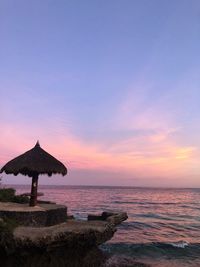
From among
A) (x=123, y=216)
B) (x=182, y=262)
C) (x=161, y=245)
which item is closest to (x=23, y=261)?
(x=123, y=216)

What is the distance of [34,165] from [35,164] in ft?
0.27

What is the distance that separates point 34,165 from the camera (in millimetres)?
14688

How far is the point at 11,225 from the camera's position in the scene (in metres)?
13.5

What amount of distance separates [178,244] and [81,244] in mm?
13515

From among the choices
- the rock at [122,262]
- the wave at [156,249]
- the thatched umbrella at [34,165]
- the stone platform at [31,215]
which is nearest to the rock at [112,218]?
the rock at [122,262]

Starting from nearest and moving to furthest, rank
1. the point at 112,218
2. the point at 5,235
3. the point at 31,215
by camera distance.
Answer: the point at 5,235 → the point at 31,215 → the point at 112,218

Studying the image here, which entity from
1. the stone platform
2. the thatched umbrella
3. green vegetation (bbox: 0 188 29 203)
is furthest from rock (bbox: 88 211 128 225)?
green vegetation (bbox: 0 188 29 203)

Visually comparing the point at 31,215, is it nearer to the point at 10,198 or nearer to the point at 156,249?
the point at 10,198

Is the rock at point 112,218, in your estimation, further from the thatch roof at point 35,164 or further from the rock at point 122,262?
the thatch roof at point 35,164

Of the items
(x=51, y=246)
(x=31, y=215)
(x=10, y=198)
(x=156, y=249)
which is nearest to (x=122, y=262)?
(x=156, y=249)

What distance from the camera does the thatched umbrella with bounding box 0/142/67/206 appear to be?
14684mm

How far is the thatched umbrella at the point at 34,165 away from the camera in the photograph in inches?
578

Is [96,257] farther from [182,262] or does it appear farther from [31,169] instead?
[182,262]

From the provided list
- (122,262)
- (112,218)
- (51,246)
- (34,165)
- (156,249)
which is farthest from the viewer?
(156,249)
